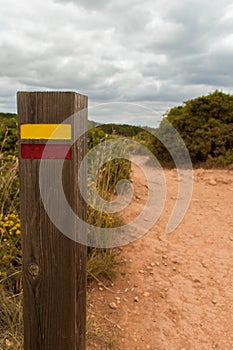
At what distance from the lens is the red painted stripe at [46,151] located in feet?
4.54

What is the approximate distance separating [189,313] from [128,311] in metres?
0.46

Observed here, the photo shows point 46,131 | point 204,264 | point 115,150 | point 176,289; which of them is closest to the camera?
point 46,131

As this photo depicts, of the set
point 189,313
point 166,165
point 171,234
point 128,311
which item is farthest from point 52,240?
point 166,165

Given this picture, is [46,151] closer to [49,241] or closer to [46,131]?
[46,131]

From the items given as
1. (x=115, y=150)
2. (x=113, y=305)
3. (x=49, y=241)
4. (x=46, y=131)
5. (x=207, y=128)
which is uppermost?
(x=207, y=128)

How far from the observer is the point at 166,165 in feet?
26.8

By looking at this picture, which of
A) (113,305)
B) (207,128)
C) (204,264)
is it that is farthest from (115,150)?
(207,128)

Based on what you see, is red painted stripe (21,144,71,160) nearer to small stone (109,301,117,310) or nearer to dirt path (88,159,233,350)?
dirt path (88,159,233,350)

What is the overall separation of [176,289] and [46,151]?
2.00 m

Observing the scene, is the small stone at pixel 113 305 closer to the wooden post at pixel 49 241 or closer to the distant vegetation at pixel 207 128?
the wooden post at pixel 49 241

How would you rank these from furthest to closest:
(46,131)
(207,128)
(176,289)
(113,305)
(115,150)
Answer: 1. (207,128)
2. (115,150)
3. (176,289)
4. (113,305)
5. (46,131)

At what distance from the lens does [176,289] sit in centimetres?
291

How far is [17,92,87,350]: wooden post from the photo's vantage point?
1.37 metres

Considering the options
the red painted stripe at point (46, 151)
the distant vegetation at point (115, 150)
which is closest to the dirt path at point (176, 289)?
the distant vegetation at point (115, 150)
